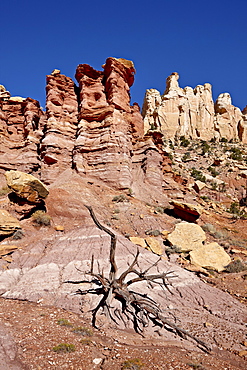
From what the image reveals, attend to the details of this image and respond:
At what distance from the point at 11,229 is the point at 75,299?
744 centimetres

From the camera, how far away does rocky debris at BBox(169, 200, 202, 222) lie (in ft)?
67.9

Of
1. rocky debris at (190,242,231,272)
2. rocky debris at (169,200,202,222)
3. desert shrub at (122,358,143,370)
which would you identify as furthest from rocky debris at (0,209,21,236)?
rocky debris at (169,200,202,222)

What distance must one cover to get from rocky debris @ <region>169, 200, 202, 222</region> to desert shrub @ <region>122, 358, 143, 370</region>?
53.4ft

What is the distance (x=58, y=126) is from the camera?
28.5 metres

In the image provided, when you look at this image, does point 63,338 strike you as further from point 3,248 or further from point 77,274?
point 3,248

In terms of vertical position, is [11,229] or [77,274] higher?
[11,229]

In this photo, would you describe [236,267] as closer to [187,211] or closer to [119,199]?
[187,211]

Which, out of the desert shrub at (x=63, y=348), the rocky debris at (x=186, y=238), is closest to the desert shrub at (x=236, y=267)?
the rocky debris at (x=186, y=238)

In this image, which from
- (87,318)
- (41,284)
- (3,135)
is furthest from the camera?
(3,135)

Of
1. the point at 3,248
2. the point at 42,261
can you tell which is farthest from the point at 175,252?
the point at 3,248

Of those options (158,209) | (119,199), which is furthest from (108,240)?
(158,209)

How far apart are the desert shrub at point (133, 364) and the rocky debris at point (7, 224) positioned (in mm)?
10831

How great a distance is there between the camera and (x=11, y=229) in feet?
45.9

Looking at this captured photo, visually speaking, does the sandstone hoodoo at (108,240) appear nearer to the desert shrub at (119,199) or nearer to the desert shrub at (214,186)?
the desert shrub at (119,199)
